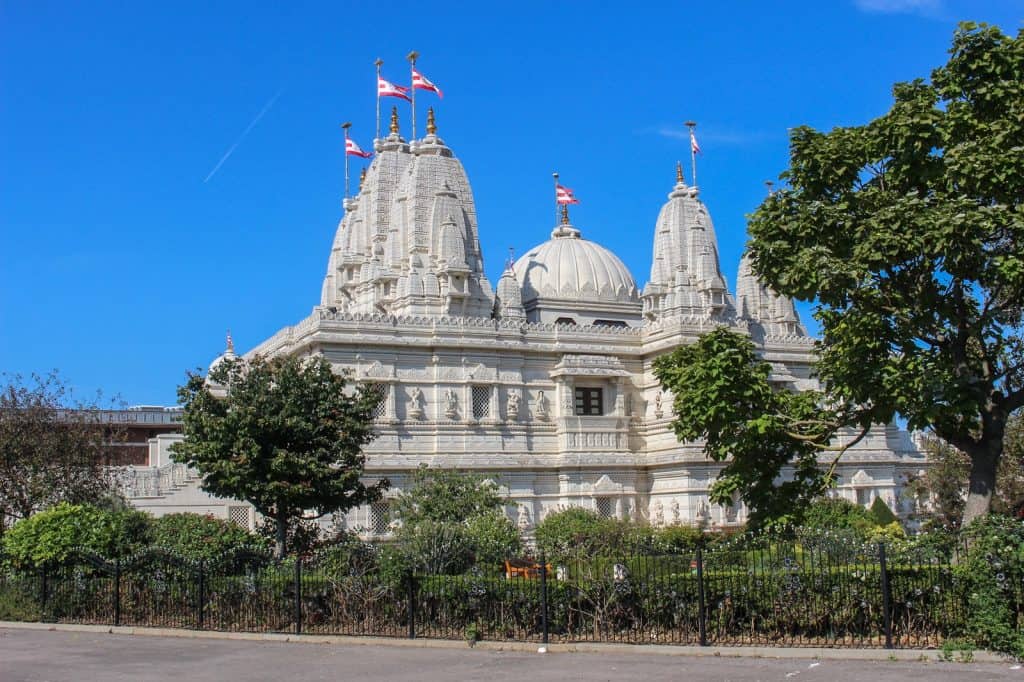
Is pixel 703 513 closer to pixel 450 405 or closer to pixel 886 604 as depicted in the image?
pixel 450 405

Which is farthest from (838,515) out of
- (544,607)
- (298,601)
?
(298,601)

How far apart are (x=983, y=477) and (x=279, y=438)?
1711cm

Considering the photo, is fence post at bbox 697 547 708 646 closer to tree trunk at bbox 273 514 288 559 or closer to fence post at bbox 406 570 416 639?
fence post at bbox 406 570 416 639

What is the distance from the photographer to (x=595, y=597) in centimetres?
2022

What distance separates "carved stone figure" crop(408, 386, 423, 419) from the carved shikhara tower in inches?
2.3

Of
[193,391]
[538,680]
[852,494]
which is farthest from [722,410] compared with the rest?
[852,494]

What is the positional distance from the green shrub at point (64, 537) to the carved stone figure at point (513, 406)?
56.4ft

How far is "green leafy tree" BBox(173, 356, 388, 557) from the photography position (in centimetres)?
2955

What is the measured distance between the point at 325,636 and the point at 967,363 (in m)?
12.6

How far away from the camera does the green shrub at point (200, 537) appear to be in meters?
28.2

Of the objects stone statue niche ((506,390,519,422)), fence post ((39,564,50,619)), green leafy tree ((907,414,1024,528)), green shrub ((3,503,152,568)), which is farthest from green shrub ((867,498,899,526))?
fence post ((39,564,50,619))

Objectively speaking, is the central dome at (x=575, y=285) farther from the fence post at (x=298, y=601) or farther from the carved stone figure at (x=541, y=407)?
the fence post at (x=298, y=601)

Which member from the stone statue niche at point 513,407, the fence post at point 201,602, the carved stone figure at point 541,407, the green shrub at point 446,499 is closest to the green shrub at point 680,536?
the green shrub at point 446,499

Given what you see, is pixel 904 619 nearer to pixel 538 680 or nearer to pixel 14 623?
pixel 538 680
